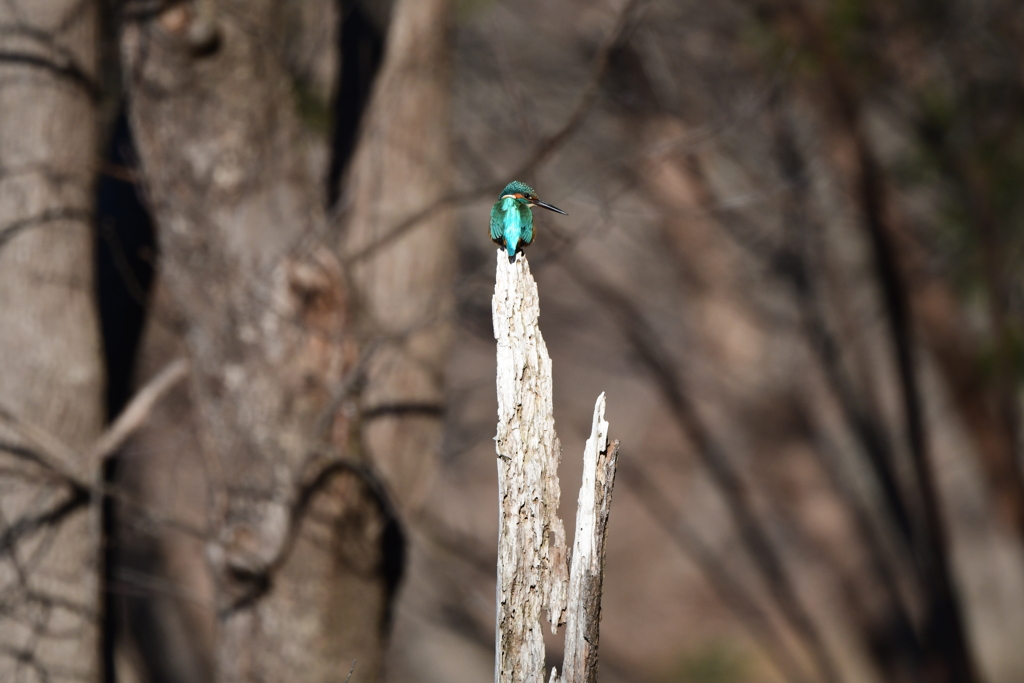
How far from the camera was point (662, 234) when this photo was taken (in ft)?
21.5

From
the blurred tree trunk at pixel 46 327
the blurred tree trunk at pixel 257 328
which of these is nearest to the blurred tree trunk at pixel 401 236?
the blurred tree trunk at pixel 257 328

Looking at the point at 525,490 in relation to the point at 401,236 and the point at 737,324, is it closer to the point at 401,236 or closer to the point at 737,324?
the point at 401,236

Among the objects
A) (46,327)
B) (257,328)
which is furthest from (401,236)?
(46,327)

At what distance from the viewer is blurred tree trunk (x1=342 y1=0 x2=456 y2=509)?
322cm

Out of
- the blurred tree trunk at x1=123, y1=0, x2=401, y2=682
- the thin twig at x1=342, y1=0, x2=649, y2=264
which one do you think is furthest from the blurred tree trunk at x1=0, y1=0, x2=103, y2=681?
the thin twig at x1=342, y1=0, x2=649, y2=264

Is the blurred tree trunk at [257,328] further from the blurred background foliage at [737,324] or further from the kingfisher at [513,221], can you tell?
the kingfisher at [513,221]

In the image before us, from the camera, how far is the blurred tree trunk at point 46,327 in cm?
267

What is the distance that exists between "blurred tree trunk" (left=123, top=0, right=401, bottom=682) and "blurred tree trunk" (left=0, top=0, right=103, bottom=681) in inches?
8.4

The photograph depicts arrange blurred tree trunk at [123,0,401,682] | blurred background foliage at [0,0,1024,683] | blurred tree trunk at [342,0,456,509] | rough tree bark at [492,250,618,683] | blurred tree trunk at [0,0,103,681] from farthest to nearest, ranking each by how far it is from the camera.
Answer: blurred background foliage at [0,0,1024,683]
blurred tree trunk at [342,0,456,509]
blurred tree trunk at [123,0,401,682]
blurred tree trunk at [0,0,103,681]
rough tree bark at [492,250,618,683]

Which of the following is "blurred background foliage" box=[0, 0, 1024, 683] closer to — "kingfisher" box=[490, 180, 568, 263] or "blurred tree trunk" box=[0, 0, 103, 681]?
"blurred tree trunk" box=[0, 0, 103, 681]

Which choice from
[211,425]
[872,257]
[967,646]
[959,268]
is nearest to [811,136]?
[872,257]

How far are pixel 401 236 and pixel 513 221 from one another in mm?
1517

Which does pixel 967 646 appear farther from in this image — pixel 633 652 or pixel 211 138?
pixel 211 138

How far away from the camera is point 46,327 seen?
272cm
